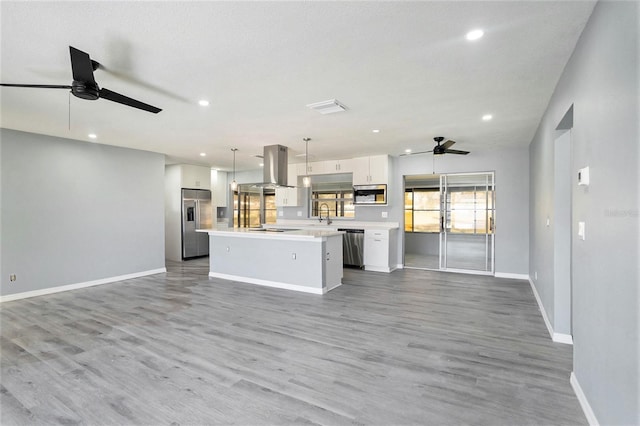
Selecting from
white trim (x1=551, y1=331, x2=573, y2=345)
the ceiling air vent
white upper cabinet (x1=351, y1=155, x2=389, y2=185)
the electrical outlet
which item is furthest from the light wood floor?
white upper cabinet (x1=351, y1=155, x2=389, y2=185)

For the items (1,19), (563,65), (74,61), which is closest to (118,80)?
(74,61)

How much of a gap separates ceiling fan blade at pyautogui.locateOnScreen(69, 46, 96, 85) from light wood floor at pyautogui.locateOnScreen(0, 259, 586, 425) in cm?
231

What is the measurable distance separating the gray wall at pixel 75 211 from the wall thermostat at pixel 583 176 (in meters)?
6.83

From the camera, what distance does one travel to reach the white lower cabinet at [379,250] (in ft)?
22.1

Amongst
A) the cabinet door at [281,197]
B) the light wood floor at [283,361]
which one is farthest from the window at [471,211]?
the cabinet door at [281,197]

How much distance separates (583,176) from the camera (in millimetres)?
2084

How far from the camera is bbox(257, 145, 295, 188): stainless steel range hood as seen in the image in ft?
18.5

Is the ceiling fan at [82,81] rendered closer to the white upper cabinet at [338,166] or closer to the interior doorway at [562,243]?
the interior doorway at [562,243]

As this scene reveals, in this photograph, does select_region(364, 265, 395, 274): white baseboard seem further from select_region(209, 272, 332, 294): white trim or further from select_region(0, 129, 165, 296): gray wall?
select_region(0, 129, 165, 296): gray wall

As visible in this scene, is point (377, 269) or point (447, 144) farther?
point (377, 269)

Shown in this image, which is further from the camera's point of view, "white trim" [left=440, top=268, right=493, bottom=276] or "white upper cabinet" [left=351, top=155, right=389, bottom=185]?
"white upper cabinet" [left=351, top=155, right=389, bottom=185]

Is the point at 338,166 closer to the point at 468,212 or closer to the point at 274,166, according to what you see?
the point at 274,166

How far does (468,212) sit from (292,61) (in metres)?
5.96

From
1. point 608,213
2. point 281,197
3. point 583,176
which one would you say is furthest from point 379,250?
point 608,213
